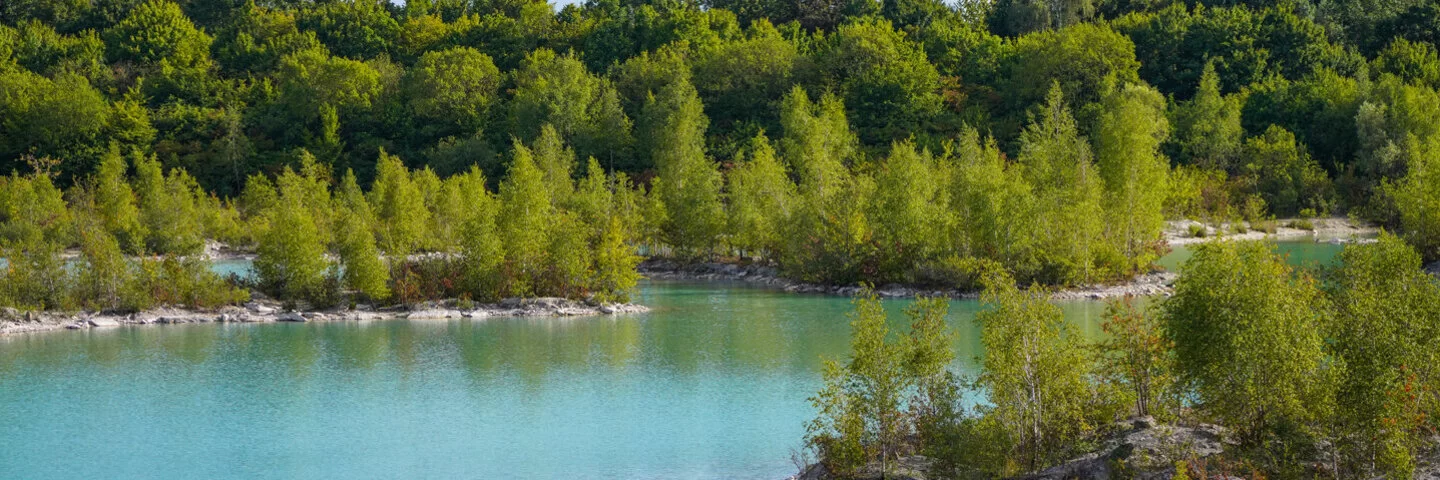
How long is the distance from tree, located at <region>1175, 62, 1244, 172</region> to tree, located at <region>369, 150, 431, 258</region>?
4262cm

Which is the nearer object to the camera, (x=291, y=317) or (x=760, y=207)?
(x=291, y=317)

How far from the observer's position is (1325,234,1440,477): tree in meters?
14.6

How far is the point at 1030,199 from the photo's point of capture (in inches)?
1694

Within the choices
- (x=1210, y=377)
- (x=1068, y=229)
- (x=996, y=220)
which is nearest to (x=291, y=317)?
(x=996, y=220)

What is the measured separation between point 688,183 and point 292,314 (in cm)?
2242

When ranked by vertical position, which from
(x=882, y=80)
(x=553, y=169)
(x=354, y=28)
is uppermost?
(x=354, y=28)

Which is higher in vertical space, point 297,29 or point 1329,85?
point 297,29

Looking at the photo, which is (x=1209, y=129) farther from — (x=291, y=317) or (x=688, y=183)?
(x=291, y=317)

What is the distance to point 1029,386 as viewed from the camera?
56.0 feet

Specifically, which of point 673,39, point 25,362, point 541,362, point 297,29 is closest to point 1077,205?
point 541,362

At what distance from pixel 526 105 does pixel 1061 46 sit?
111 feet

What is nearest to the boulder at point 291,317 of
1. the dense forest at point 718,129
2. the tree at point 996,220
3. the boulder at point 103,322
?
the dense forest at point 718,129

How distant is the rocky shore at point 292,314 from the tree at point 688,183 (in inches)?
541

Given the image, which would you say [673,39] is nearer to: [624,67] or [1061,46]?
[624,67]
